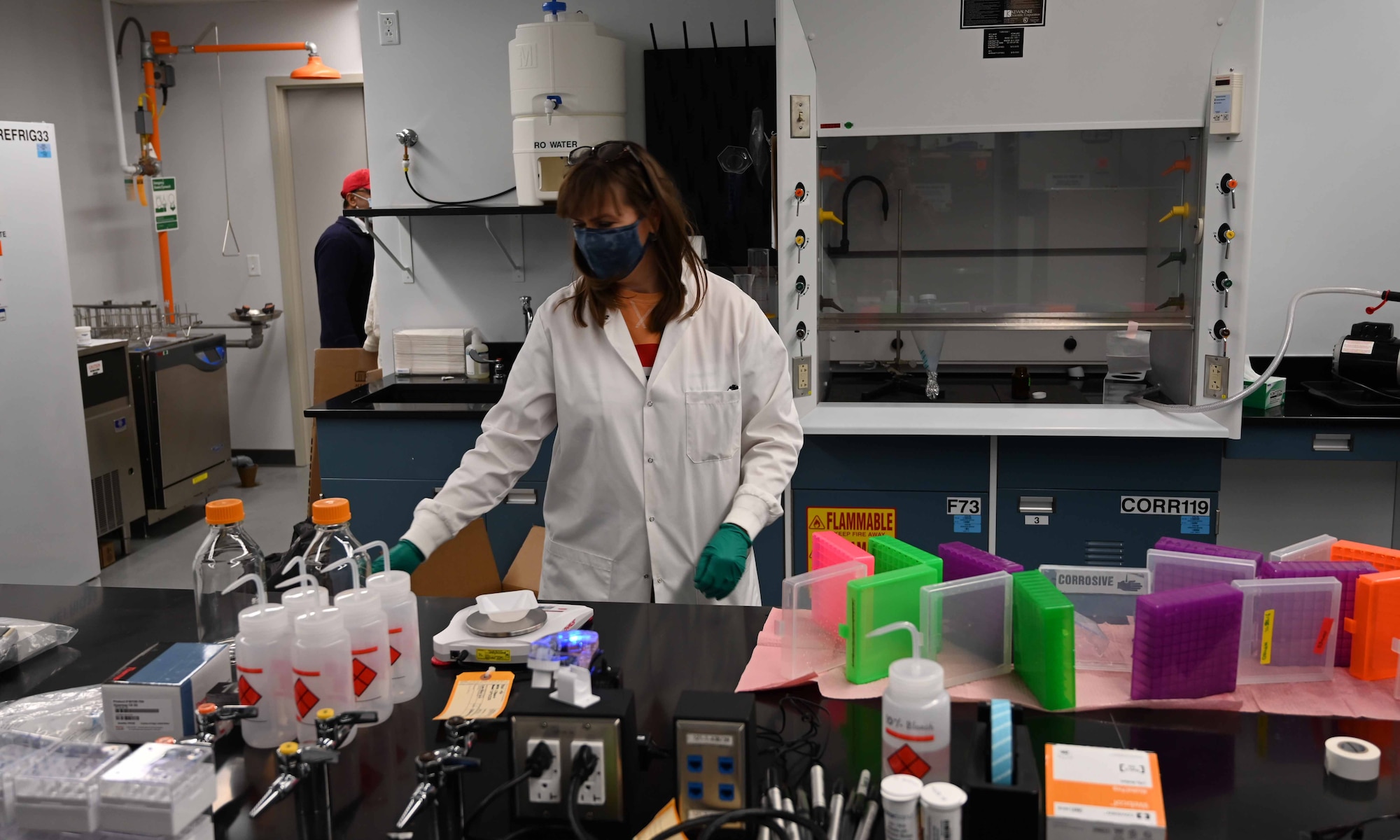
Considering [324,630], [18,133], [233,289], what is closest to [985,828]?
[324,630]

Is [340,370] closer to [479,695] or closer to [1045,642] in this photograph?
[479,695]

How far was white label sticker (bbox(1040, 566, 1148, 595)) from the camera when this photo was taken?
4.96 ft

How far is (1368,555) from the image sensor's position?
60.6 inches

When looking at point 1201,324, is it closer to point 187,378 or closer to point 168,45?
point 187,378

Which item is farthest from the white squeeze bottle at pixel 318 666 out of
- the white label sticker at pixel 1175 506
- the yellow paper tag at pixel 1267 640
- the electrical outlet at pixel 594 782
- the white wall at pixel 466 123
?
the white wall at pixel 466 123

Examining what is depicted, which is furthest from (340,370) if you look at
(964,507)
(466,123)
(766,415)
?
(766,415)

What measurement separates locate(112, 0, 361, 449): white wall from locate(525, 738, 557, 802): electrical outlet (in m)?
4.93

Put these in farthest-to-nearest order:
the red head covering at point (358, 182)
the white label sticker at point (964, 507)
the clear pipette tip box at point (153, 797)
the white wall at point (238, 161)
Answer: the white wall at point (238, 161) < the red head covering at point (358, 182) < the white label sticker at point (964, 507) < the clear pipette tip box at point (153, 797)

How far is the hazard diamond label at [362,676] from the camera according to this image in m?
1.33

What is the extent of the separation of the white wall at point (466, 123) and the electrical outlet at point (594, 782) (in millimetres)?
2770

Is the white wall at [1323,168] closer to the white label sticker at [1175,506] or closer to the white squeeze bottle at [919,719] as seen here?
the white label sticker at [1175,506]

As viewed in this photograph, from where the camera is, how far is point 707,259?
140 inches

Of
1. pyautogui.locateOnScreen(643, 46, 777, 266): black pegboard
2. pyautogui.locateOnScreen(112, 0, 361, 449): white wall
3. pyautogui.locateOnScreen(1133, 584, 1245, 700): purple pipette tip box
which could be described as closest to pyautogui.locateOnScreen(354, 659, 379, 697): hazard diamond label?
pyautogui.locateOnScreen(1133, 584, 1245, 700): purple pipette tip box

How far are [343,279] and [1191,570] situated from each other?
362 centimetres
